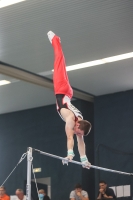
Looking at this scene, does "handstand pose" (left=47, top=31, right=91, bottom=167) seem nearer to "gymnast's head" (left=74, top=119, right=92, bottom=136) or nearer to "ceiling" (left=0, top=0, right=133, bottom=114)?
"gymnast's head" (left=74, top=119, right=92, bottom=136)

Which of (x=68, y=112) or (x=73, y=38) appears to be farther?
(x=73, y=38)

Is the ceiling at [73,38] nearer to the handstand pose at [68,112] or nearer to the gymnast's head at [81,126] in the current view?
the handstand pose at [68,112]

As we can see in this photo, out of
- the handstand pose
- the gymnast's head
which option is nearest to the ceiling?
the handstand pose

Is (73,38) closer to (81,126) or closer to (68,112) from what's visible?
(68,112)

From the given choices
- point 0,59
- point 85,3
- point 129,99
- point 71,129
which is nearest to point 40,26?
point 85,3

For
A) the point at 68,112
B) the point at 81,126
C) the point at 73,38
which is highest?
the point at 73,38

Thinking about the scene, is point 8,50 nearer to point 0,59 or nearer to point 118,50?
point 0,59

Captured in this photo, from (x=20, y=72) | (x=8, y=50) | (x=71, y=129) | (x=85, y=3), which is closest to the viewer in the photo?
(x=71, y=129)

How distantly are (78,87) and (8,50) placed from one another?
308cm

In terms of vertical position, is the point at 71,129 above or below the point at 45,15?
below

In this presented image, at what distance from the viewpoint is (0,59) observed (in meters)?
10.6

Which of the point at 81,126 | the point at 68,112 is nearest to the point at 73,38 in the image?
the point at 68,112

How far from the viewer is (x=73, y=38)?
9.62 m

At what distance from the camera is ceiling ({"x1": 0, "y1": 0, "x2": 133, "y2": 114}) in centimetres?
841
